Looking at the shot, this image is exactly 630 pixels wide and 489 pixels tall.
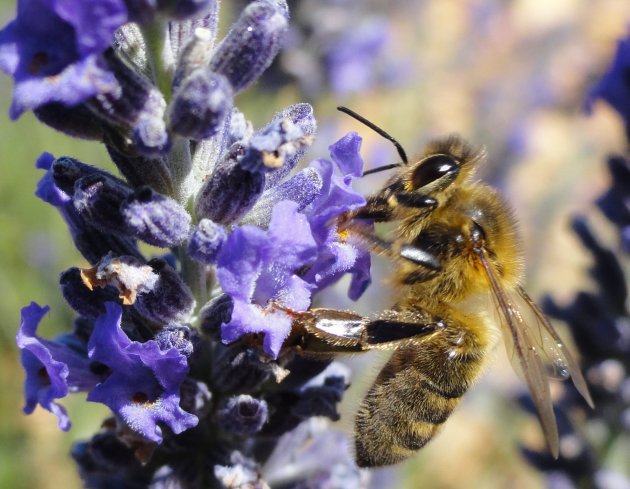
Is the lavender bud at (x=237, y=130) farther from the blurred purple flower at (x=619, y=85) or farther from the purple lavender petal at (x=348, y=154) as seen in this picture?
the blurred purple flower at (x=619, y=85)

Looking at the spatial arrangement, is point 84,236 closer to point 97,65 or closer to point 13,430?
point 97,65

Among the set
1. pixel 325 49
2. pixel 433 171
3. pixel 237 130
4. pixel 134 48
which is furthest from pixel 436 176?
pixel 325 49

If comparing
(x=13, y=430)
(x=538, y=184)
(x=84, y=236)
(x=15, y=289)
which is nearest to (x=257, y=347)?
(x=84, y=236)

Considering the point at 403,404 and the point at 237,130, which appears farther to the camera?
the point at 403,404

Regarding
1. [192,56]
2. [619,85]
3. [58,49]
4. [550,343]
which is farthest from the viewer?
[619,85]

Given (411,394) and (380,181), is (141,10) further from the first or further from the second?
(380,181)

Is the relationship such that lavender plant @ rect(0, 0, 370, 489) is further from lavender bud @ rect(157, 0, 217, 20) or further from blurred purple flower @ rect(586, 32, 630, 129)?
blurred purple flower @ rect(586, 32, 630, 129)
